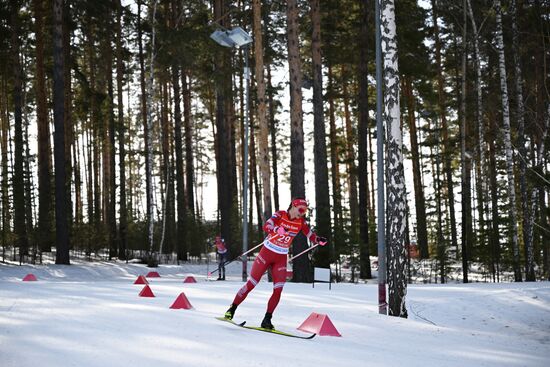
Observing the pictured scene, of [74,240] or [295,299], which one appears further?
[74,240]

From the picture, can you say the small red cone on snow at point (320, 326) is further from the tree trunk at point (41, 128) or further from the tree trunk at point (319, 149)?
the tree trunk at point (41, 128)

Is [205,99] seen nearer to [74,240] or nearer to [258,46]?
[74,240]

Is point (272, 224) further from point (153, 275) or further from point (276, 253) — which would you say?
point (153, 275)

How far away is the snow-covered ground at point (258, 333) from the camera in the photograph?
527 cm

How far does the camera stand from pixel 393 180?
9.74 m

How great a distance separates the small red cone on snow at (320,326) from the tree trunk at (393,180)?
9.07 feet

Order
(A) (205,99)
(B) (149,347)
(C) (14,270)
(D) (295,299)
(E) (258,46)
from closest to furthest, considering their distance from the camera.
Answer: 1. (B) (149,347)
2. (D) (295,299)
3. (E) (258,46)
4. (C) (14,270)
5. (A) (205,99)

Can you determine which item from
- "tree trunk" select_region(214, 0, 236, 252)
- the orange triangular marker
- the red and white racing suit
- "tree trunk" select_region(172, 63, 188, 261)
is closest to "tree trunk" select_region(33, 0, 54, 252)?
the orange triangular marker

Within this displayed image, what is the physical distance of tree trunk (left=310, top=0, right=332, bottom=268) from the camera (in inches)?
716

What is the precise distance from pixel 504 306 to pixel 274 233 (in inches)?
282

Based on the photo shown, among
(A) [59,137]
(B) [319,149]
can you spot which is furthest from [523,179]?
(A) [59,137]

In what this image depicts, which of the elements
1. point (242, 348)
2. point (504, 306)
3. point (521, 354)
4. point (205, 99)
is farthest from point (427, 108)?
point (242, 348)

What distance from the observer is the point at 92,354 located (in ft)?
16.6

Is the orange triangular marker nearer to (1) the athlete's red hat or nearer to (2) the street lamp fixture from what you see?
(2) the street lamp fixture
